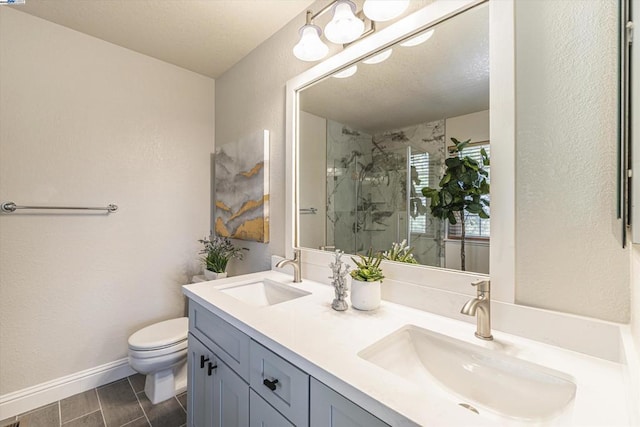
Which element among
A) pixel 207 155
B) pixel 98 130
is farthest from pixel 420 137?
pixel 98 130

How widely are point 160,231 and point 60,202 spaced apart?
59 cm

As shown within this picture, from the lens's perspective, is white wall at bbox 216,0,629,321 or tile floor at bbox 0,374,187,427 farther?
tile floor at bbox 0,374,187,427

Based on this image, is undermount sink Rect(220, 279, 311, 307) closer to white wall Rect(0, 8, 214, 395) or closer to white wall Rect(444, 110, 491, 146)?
white wall Rect(444, 110, 491, 146)

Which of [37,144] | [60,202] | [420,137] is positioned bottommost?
[60,202]

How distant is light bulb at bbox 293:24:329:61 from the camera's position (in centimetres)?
132

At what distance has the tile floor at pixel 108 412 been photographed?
5.04ft

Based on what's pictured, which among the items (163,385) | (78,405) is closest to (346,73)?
(163,385)

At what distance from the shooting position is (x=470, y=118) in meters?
0.93

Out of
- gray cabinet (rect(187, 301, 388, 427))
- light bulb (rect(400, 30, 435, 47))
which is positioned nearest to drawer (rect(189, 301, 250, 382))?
gray cabinet (rect(187, 301, 388, 427))

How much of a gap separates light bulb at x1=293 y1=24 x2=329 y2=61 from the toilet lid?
168 cm

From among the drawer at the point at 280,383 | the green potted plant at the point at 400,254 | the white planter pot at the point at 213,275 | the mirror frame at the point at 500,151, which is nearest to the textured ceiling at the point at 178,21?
the mirror frame at the point at 500,151

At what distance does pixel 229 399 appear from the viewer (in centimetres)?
101

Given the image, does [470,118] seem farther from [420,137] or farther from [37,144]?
[37,144]

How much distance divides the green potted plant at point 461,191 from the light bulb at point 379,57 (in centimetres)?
50
